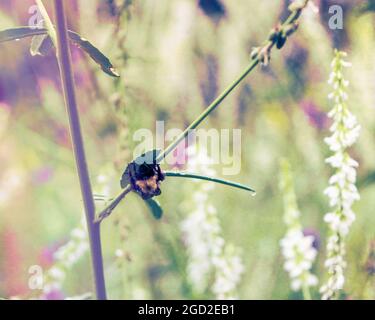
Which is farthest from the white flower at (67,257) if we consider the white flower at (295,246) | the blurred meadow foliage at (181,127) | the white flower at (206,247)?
the white flower at (295,246)

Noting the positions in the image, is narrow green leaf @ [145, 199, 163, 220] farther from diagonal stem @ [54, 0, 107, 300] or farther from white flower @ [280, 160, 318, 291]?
white flower @ [280, 160, 318, 291]

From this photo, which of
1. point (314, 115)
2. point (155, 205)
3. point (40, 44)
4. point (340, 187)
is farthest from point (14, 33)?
point (314, 115)

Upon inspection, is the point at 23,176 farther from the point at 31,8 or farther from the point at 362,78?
the point at 362,78

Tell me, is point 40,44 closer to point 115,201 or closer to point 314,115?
point 115,201

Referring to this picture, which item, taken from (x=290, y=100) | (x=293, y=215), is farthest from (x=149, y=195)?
(x=290, y=100)

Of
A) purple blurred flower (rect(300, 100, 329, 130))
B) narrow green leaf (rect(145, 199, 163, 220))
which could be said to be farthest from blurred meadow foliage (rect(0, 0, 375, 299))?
narrow green leaf (rect(145, 199, 163, 220))

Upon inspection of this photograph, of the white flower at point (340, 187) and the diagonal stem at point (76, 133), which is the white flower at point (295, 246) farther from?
the diagonal stem at point (76, 133)
